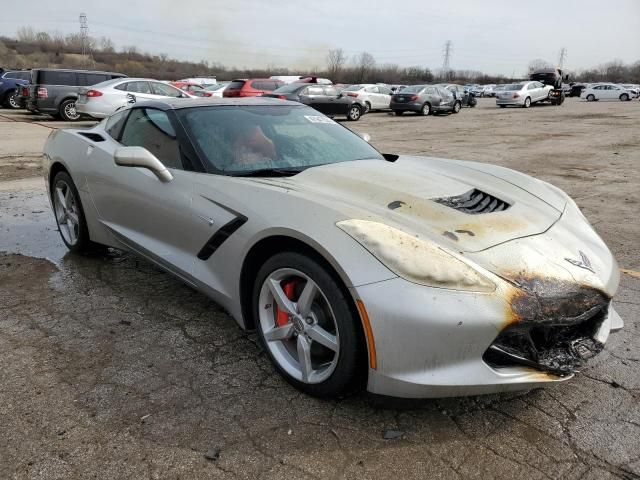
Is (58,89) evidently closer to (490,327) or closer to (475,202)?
(475,202)

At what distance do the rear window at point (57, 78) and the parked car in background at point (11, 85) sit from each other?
5182 mm

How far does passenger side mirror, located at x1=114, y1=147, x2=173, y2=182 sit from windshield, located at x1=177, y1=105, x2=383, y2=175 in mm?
256

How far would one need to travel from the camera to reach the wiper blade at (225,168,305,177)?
296cm

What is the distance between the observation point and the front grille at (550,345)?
2.07 metres

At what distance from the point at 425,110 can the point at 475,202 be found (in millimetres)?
22266

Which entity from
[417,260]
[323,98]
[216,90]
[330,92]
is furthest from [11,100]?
[417,260]

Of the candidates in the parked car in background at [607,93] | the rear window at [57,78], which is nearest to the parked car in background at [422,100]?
the rear window at [57,78]

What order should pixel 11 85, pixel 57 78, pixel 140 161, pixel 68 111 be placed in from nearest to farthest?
pixel 140 161 < pixel 57 78 < pixel 68 111 < pixel 11 85

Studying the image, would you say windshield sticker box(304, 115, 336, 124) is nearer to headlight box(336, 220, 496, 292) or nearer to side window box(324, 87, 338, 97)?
headlight box(336, 220, 496, 292)

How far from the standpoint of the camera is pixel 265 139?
3303 mm

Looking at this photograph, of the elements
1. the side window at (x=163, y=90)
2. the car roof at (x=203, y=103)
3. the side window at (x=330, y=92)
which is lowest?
the car roof at (x=203, y=103)

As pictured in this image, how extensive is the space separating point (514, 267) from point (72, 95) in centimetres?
1790

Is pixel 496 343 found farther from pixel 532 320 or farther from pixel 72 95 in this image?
pixel 72 95

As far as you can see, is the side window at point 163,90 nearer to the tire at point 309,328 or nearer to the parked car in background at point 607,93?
the tire at point 309,328
